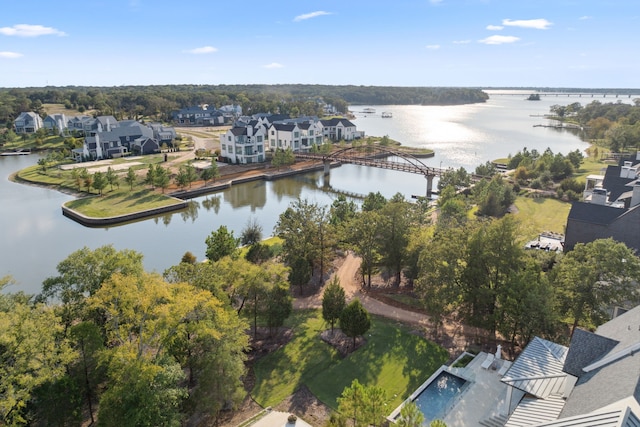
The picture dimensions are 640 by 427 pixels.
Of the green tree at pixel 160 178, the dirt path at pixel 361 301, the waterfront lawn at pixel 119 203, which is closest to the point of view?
the dirt path at pixel 361 301

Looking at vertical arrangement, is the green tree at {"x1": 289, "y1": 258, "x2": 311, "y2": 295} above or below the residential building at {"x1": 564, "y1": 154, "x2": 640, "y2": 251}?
below

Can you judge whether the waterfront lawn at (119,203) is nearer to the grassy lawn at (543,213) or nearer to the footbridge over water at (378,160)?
the footbridge over water at (378,160)

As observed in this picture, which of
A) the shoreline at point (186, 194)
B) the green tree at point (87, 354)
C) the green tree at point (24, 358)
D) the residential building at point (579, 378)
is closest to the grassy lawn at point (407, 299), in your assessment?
the residential building at point (579, 378)

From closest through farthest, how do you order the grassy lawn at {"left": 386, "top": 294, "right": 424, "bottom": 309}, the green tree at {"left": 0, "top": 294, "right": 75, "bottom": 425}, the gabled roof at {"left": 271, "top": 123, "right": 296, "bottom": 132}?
the green tree at {"left": 0, "top": 294, "right": 75, "bottom": 425} < the grassy lawn at {"left": 386, "top": 294, "right": 424, "bottom": 309} < the gabled roof at {"left": 271, "top": 123, "right": 296, "bottom": 132}

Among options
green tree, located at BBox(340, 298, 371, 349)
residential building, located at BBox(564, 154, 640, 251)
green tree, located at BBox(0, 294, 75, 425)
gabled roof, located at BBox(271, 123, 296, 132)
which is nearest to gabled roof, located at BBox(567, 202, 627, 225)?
residential building, located at BBox(564, 154, 640, 251)

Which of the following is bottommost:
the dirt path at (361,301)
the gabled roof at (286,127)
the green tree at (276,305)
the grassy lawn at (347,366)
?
the grassy lawn at (347,366)

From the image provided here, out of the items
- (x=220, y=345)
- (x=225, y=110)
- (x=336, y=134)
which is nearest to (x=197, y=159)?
(x=336, y=134)

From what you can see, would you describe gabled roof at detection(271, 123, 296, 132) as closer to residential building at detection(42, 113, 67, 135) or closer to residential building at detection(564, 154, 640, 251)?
residential building at detection(42, 113, 67, 135)
